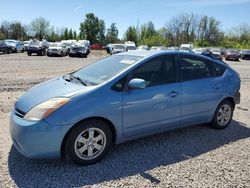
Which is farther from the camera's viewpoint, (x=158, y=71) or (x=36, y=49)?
(x=36, y=49)

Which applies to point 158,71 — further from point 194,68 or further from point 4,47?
point 4,47

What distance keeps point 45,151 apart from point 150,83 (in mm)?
1844

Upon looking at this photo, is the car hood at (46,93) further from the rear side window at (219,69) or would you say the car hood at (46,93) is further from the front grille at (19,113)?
the rear side window at (219,69)

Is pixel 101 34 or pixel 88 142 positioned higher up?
pixel 101 34

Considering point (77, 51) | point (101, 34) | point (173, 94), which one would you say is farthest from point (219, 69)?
point (101, 34)

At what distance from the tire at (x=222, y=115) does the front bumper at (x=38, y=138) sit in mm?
3137

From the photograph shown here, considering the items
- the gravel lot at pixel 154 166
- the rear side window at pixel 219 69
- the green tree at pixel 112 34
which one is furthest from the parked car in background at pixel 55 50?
the green tree at pixel 112 34

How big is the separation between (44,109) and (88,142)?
2.43 ft

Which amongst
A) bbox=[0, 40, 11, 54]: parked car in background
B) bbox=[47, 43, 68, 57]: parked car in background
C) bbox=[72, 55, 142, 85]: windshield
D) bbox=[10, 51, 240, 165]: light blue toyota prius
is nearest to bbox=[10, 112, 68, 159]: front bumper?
bbox=[10, 51, 240, 165]: light blue toyota prius

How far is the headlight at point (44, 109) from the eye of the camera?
355cm

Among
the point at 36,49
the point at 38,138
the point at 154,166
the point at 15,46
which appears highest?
the point at 15,46

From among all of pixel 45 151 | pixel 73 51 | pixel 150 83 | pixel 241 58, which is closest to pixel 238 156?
pixel 150 83

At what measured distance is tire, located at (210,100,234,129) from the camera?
5.48 meters

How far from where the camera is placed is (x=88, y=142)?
3.84 metres
